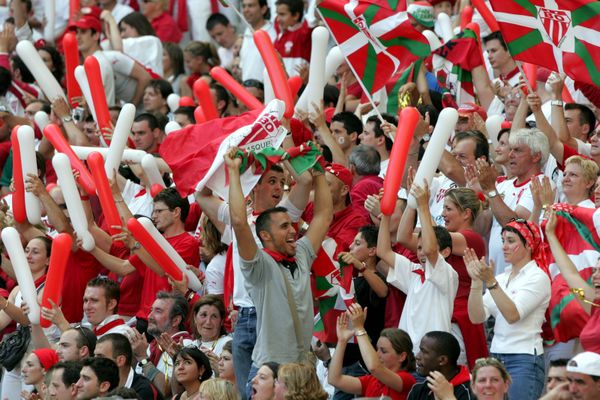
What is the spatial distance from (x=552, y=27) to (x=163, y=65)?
664 cm

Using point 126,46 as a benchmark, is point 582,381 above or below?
above

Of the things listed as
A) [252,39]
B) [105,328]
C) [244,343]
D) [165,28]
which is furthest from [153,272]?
[165,28]

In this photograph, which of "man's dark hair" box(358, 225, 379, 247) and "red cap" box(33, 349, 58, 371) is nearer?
"man's dark hair" box(358, 225, 379, 247)

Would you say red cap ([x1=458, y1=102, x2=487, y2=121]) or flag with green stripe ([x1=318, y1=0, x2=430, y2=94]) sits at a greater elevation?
flag with green stripe ([x1=318, y1=0, x2=430, y2=94])

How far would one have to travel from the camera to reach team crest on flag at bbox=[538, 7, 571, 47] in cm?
1051

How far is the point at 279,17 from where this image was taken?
15.5 metres

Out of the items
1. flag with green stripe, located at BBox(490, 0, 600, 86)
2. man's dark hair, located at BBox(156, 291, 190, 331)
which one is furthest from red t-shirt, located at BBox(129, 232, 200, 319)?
flag with green stripe, located at BBox(490, 0, 600, 86)

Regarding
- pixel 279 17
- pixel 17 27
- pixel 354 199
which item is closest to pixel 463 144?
pixel 354 199

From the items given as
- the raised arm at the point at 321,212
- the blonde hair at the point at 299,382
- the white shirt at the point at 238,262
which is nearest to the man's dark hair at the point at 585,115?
the white shirt at the point at 238,262

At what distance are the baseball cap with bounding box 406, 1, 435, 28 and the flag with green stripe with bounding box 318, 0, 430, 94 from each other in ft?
6.76

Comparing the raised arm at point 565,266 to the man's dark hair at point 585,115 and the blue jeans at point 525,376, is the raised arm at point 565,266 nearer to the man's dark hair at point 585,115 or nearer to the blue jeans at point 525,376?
the blue jeans at point 525,376

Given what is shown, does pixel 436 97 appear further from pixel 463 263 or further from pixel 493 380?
pixel 493 380

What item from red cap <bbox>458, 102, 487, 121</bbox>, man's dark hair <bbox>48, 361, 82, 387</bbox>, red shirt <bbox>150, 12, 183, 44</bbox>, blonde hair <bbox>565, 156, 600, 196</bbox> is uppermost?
blonde hair <bbox>565, 156, 600, 196</bbox>

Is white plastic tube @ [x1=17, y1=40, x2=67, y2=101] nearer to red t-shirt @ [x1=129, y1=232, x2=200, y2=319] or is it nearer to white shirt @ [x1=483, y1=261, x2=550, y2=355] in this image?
red t-shirt @ [x1=129, y1=232, x2=200, y2=319]
